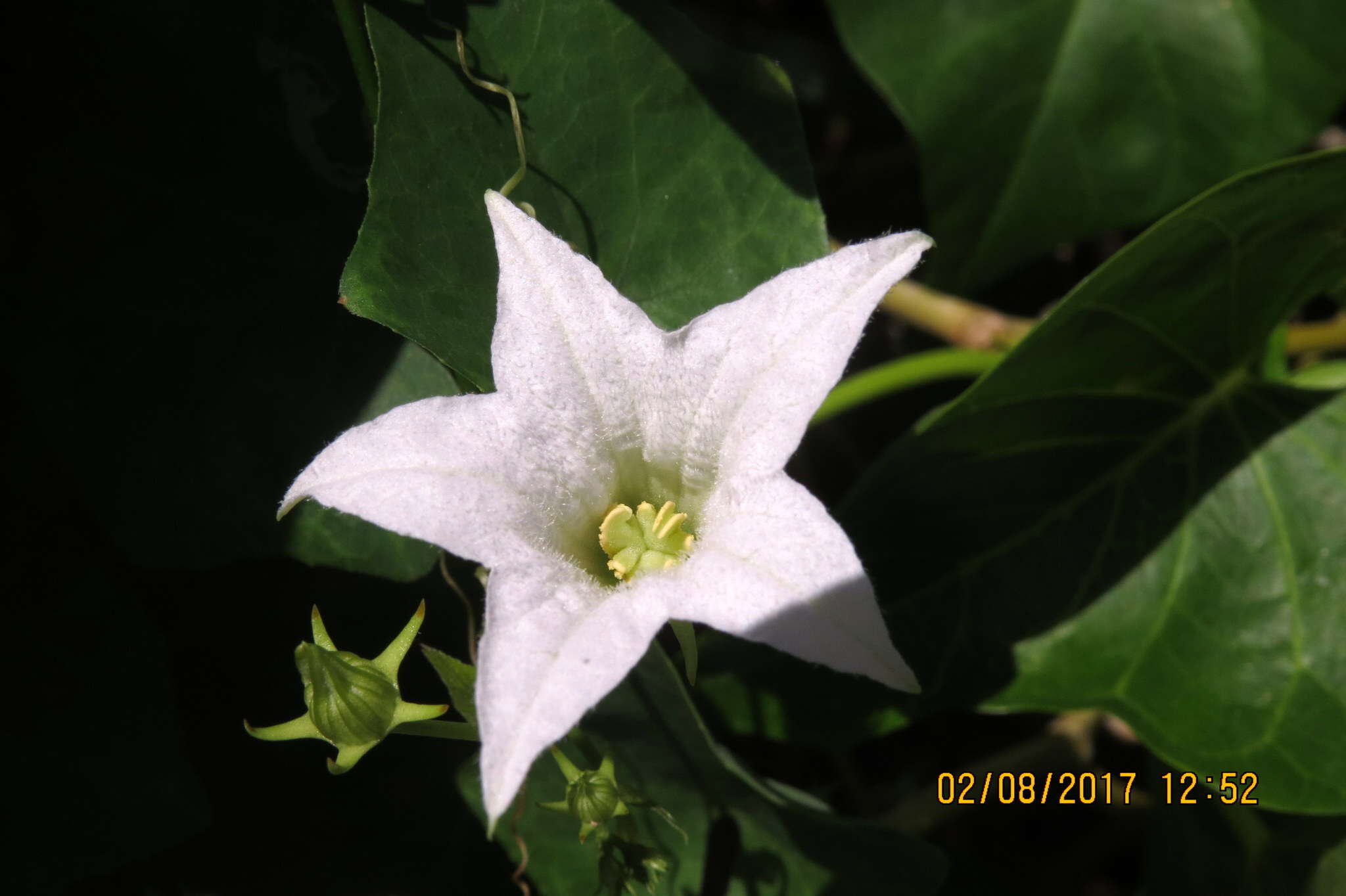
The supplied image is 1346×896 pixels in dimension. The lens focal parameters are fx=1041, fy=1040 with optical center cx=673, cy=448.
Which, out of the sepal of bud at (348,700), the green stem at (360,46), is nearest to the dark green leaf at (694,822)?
the sepal of bud at (348,700)

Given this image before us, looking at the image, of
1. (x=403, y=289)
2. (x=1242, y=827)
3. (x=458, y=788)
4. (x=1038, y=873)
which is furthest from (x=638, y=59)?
(x=1038, y=873)

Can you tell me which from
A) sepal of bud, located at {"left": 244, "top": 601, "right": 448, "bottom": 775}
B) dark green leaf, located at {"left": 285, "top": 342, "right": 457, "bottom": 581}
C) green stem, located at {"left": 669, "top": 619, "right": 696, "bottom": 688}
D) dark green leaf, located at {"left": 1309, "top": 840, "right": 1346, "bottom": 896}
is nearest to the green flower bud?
sepal of bud, located at {"left": 244, "top": 601, "right": 448, "bottom": 775}

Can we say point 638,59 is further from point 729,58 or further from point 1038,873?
point 1038,873

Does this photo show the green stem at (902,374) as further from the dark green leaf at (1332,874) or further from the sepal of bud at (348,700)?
the dark green leaf at (1332,874)

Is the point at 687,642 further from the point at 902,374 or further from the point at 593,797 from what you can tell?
the point at 902,374
